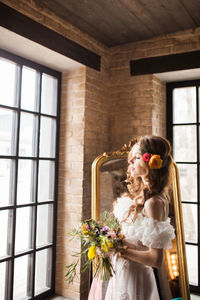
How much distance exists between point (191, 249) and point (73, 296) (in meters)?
1.27

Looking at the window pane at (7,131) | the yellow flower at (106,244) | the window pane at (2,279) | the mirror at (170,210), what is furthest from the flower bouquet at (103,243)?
the window pane at (7,131)

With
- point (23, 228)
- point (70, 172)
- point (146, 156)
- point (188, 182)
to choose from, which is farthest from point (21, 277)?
point (188, 182)

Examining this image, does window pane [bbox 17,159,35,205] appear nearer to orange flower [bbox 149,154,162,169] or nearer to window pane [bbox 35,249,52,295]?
window pane [bbox 35,249,52,295]

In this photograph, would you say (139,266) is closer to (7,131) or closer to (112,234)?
(112,234)

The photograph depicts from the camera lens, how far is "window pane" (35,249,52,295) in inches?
108

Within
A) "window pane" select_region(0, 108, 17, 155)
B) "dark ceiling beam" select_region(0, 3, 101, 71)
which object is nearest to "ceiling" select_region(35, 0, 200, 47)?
"dark ceiling beam" select_region(0, 3, 101, 71)

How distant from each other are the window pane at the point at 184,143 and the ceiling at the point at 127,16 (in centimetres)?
102

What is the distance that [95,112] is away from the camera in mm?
3047

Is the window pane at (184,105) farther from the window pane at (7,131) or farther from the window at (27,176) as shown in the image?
the window pane at (7,131)

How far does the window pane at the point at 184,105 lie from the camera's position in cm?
315

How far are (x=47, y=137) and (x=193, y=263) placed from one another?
77.5 inches

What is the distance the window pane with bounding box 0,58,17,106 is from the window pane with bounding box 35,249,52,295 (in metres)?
1.43

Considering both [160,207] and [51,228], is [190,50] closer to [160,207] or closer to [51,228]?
[160,207]

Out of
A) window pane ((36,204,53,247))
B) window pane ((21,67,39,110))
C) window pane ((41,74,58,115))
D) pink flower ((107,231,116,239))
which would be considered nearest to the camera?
pink flower ((107,231,116,239))
